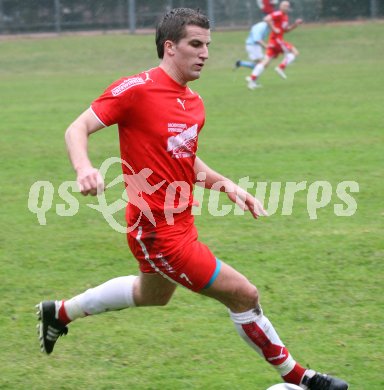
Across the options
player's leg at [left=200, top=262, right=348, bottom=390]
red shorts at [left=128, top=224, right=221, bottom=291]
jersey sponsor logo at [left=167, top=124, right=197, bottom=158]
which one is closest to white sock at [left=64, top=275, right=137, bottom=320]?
red shorts at [left=128, top=224, right=221, bottom=291]

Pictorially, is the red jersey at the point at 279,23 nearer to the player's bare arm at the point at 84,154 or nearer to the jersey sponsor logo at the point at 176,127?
the jersey sponsor logo at the point at 176,127

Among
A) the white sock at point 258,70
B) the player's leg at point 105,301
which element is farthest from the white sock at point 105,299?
the white sock at point 258,70

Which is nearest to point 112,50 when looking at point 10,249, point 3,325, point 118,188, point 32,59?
point 32,59

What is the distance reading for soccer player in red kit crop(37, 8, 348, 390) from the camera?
4.95 m

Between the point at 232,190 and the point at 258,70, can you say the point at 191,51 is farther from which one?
the point at 258,70

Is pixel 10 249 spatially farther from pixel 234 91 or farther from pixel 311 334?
pixel 234 91

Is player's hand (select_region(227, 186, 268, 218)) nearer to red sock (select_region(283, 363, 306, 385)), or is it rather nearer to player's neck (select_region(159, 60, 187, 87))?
player's neck (select_region(159, 60, 187, 87))

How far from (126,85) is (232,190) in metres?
0.88

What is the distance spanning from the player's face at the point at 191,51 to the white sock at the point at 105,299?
1.24m

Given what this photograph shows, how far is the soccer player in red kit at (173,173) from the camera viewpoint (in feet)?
16.3

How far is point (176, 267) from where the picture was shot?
5000mm

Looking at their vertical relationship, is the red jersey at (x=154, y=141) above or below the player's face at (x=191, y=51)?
below

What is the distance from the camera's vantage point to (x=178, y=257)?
4980 millimetres

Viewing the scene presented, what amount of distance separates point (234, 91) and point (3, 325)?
16.6 metres
